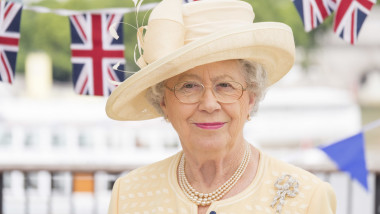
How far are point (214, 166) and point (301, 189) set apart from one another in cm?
32

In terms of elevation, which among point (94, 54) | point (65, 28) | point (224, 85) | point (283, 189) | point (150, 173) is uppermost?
point (224, 85)

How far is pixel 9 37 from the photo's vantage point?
362cm

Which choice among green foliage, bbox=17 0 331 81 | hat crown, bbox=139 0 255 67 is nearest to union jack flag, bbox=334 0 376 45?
hat crown, bbox=139 0 255 67

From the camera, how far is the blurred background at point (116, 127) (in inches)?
219

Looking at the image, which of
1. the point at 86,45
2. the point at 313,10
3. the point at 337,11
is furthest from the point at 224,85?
the point at 86,45

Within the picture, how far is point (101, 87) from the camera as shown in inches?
156

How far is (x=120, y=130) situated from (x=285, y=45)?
13.8m

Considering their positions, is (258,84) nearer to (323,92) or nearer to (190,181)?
(190,181)

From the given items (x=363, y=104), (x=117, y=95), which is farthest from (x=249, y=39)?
(x=363, y=104)

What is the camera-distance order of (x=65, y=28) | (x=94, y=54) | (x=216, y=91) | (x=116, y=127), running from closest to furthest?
(x=216, y=91) < (x=94, y=54) < (x=116, y=127) < (x=65, y=28)

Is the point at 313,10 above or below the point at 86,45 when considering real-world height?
above

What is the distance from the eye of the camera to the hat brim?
2.11 m

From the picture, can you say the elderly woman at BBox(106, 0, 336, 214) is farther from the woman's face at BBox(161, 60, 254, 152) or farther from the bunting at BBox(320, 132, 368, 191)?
the bunting at BBox(320, 132, 368, 191)

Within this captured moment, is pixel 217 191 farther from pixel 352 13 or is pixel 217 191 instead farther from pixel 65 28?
pixel 65 28
